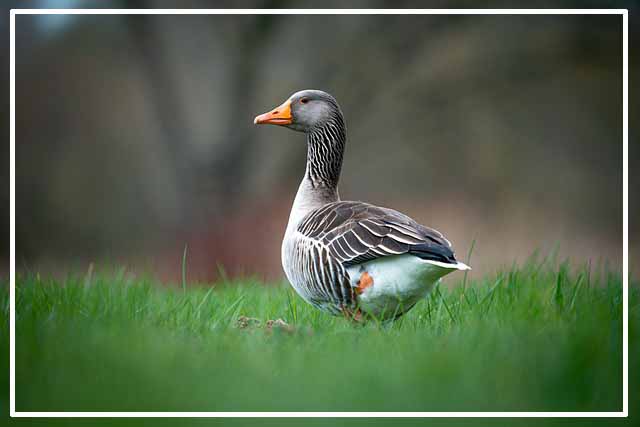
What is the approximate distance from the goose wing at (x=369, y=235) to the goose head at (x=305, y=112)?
835 millimetres

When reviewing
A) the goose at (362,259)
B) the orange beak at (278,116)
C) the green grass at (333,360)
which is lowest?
the green grass at (333,360)

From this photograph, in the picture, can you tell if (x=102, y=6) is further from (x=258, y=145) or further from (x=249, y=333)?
(x=258, y=145)

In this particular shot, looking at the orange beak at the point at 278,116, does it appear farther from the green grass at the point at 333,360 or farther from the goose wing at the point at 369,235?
the green grass at the point at 333,360

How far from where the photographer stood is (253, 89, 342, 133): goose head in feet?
15.3

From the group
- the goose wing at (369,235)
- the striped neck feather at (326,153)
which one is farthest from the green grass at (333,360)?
the striped neck feather at (326,153)

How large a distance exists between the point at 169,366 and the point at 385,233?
1.34 metres

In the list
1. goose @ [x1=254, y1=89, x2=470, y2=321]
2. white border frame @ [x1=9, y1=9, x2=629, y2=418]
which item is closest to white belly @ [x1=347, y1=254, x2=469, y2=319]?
goose @ [x1=254, y1=89, x2=470, y2=321]

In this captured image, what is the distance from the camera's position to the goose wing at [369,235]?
11.3 ft

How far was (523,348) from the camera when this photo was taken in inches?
120

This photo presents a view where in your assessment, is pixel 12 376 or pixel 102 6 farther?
pixel 102 6

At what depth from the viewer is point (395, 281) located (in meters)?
3.58

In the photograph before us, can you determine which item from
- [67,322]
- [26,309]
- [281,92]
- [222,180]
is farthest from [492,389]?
[222,180]

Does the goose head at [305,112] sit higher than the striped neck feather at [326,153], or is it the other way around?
the goose head at [305,112]

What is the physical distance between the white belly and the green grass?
0.42 ft
